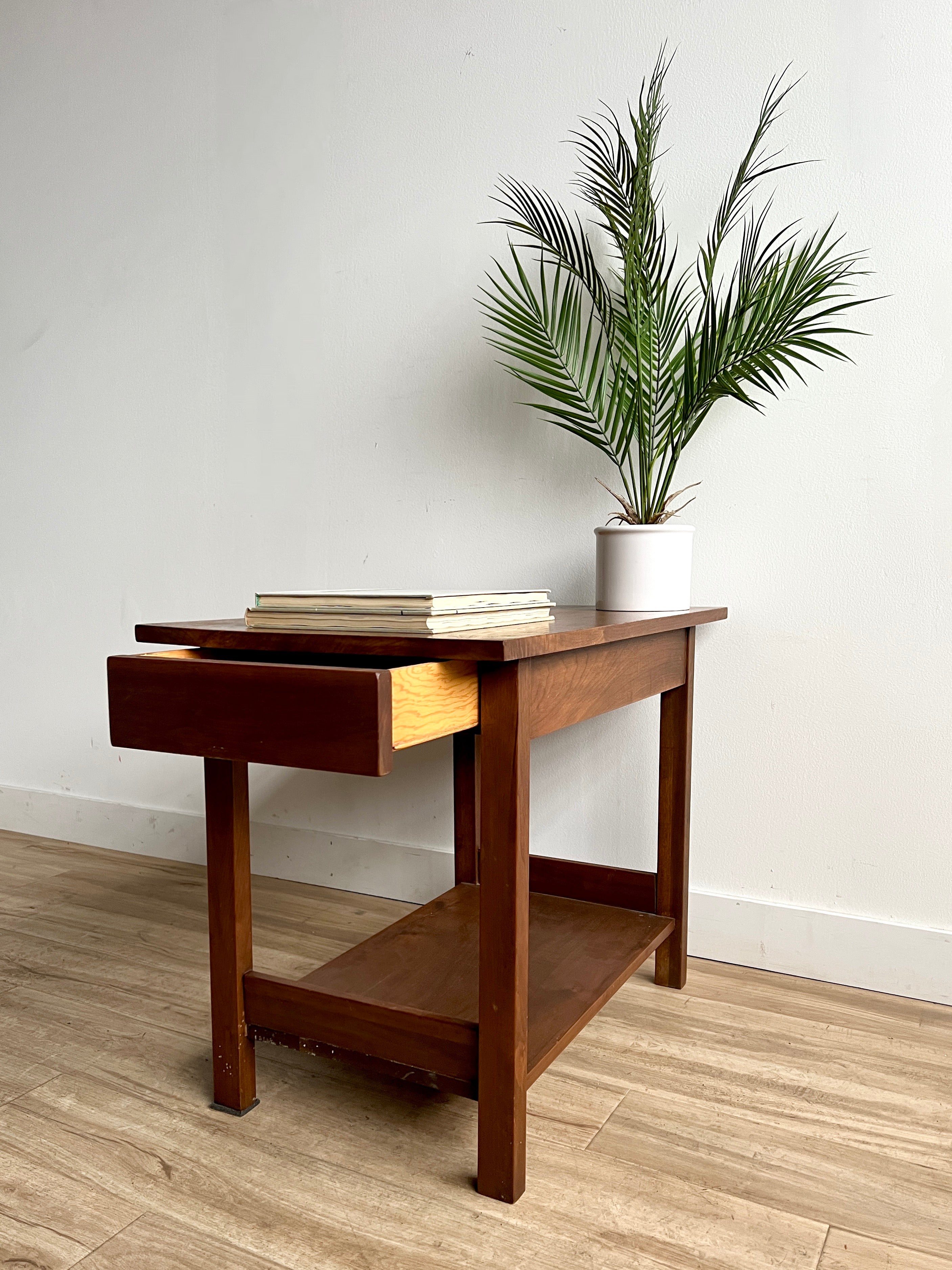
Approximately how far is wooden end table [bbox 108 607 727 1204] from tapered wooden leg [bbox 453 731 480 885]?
333 mm

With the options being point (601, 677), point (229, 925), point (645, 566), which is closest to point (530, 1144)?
point (229, 925)

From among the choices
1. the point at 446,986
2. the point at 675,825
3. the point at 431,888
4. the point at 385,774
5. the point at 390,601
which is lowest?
the point at 431,888

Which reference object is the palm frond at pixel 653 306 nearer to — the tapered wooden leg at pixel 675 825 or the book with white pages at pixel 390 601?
the tapered wooden leg at pixel 675 825

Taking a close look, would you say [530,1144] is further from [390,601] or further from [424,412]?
[424,412]

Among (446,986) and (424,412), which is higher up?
(424,412)

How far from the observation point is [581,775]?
1884mm

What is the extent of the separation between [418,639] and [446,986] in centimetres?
54

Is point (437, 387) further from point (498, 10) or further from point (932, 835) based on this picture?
point (932, 835)

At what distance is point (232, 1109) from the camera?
4.01 feet

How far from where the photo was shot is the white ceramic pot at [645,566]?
5.03ft

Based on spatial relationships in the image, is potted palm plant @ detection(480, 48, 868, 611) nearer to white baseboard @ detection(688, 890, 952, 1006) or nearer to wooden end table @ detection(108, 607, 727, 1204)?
wooden end table @ detection(108, 607, 727, 1204)

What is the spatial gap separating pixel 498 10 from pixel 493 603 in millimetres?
1351

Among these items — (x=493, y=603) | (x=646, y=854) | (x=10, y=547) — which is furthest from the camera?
(x=10, y=547)

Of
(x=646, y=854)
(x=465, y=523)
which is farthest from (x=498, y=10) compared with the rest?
(x=646, y=854)
